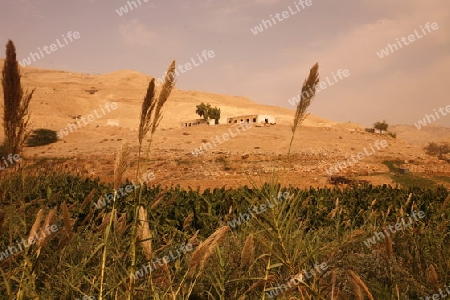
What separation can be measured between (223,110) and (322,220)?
70071 mm

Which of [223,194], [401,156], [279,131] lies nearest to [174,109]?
[279,131]

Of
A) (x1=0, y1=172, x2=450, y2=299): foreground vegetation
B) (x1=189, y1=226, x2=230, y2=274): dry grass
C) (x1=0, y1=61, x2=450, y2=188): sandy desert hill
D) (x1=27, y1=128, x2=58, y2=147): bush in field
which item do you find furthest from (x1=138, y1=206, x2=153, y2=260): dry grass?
(x1=27, y1=128, x2=58, y2=147): bush in field

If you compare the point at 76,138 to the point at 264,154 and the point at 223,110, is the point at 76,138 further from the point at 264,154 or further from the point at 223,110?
the point at 223,110

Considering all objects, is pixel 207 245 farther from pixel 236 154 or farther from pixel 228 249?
pixel 236 154

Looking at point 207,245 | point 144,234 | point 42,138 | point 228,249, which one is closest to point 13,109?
point 144,234

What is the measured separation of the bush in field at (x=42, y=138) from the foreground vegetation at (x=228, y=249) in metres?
27.3

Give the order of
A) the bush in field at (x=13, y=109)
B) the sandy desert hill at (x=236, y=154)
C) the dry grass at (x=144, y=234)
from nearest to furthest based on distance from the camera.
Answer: the dry grass at (x=144, y=234)
the bush in field at (x=13, y=109)
the sandy desert hill at (x=236, y=154)

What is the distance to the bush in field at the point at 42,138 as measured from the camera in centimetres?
3203

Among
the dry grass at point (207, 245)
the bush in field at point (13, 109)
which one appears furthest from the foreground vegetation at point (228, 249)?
the bush in field at point (13, 109)

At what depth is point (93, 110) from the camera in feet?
208

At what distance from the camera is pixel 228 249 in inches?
157

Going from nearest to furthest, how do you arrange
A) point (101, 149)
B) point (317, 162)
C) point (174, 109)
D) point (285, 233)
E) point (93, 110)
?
point (285, 233) → point (317, 162) → point (101, 149) → point (93, 110) → point (174, 109)

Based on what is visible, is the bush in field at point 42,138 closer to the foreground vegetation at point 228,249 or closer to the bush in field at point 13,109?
the foreground vegetation at point 228,249

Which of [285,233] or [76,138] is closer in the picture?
[285,233]
